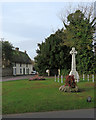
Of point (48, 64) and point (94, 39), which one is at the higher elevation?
point (94, 39)

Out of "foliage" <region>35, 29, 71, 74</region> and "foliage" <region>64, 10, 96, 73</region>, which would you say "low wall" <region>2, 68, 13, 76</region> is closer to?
"foliage" <region>35, 29, 71, 74</region>

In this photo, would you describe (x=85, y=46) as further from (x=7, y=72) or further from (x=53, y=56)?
(x=7, y=72)

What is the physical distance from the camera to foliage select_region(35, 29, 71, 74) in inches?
1318

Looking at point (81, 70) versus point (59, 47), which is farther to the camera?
point (59, 47)

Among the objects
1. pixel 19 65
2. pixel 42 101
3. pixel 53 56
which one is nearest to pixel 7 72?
pixel 19 65

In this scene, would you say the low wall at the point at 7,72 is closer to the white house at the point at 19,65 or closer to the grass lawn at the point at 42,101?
the white house at the point at 19,65

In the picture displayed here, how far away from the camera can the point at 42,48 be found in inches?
1417

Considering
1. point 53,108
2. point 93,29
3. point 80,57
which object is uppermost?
point 93,29

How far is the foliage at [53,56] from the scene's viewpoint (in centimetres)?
3347

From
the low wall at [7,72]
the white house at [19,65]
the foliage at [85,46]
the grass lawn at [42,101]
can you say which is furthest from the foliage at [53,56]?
the grass lawn at [42,101]

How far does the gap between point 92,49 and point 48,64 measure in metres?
13.7

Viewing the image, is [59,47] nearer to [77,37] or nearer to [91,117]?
[77,37]

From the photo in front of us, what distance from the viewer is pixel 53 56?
3419cm

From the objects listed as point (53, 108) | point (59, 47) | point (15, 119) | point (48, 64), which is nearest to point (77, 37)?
point (59, 47)
